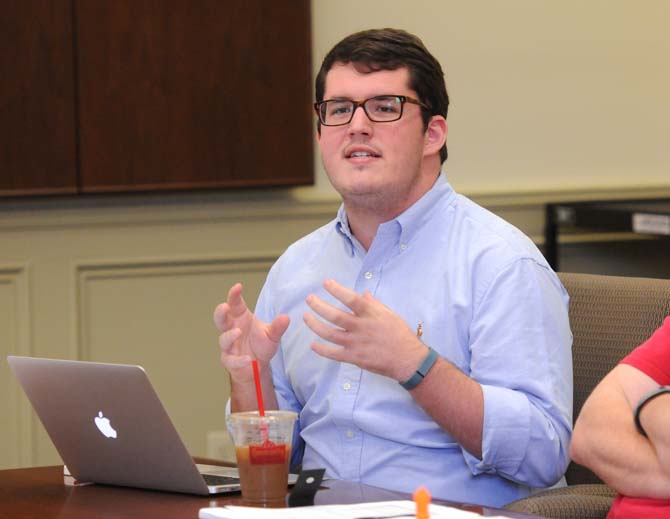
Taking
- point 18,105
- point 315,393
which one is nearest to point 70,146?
point 18,105

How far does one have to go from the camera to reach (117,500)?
1825mm

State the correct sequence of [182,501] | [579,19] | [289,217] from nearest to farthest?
1. [182,501]
2. [289,217]
3. [579,19]

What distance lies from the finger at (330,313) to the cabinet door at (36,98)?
6.88ft

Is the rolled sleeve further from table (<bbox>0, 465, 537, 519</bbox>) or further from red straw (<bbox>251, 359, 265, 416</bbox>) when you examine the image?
red straw (<bbox>251, 359, 265, 416</bbox>)

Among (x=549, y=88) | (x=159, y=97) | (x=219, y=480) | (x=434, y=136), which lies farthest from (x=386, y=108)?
(x=549, y=88)

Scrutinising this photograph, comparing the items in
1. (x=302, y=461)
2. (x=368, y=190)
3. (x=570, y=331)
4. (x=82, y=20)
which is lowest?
(x=302, y=461)

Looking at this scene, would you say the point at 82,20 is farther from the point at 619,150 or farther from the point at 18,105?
the point at 619,150

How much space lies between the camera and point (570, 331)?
2.18 metres

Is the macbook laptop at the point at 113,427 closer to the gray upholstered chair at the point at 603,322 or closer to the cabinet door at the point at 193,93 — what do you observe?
the gray upholstered chair at the point at 603,322

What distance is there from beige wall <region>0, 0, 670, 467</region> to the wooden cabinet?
0.45 ft

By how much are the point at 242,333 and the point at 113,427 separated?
0.27m

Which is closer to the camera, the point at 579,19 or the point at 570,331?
the point at 570,331

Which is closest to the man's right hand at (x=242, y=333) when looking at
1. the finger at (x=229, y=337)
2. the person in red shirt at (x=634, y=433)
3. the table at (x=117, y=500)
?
the finger at (x=229, y=337)

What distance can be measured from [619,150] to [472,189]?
0.58 metres
